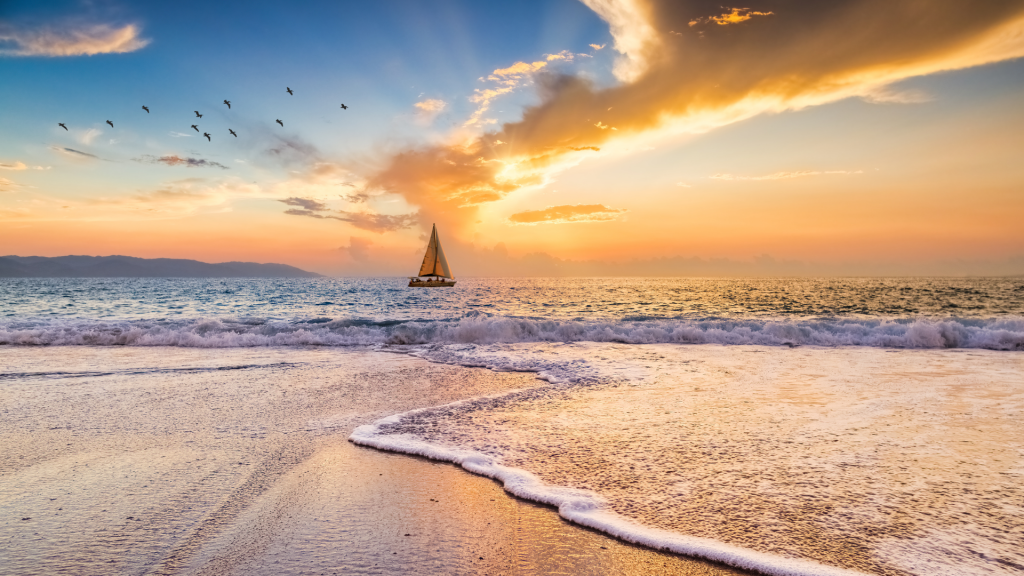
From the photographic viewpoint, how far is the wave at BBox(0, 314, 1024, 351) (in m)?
16.0

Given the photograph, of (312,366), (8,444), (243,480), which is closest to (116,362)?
(312,366)

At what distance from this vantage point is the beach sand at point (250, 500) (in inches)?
122

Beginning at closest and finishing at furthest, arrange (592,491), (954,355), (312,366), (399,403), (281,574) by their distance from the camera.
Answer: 1. (281,574)
2. (592,491)
3. (399,403)
4. (312,366)
5. (954,355)

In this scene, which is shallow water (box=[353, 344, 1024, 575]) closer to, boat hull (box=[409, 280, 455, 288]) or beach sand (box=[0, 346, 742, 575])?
beach sand (box=[0, 346, 742, 575])

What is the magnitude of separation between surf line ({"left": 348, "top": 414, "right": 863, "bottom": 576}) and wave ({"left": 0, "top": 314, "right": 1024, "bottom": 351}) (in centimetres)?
1231

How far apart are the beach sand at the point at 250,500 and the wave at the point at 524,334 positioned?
30.9 ft

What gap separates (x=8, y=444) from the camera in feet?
18.2

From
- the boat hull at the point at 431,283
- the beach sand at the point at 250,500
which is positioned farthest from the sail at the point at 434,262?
the beach sand at the point at 250,500

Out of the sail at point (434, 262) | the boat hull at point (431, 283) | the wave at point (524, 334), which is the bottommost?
the wave at point (524, 334)

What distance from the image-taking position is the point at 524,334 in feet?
60.8

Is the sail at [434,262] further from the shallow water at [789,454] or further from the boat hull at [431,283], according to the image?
the shallow water at [789,454]

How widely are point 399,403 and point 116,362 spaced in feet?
31.9

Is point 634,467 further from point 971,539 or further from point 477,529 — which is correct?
point 971,539

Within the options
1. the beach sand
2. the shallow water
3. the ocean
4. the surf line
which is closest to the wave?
the ocean
